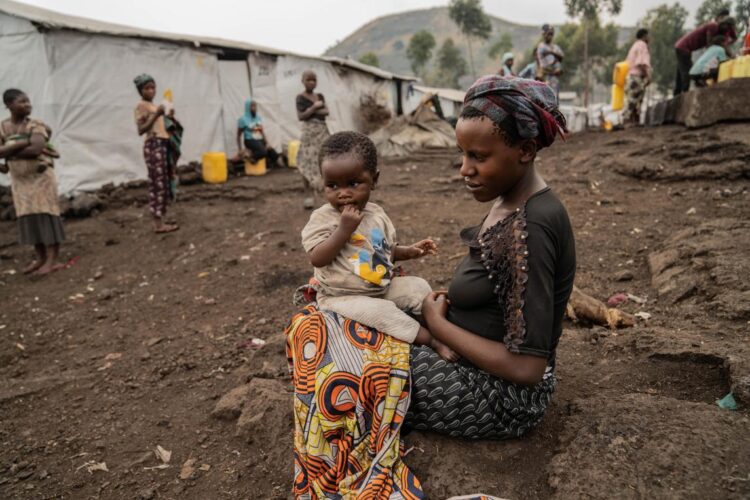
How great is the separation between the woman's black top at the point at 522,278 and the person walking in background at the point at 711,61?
8.05 m

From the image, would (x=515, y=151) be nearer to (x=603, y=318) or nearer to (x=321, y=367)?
(x=321, y=367)

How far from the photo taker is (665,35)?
35.0 meters

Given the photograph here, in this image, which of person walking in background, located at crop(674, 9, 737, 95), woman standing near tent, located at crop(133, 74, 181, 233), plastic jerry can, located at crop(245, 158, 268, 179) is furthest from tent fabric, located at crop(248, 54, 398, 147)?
person walking in background, located at crop(674, 9, 737, 95)

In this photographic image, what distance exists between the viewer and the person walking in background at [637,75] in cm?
916

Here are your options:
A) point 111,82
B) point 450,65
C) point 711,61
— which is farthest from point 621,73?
point 450,65

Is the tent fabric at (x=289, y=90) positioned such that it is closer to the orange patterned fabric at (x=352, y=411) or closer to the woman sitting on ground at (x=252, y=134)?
the woman sitting on ground at (x=252, y=134)

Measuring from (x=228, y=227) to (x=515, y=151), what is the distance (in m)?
5.76

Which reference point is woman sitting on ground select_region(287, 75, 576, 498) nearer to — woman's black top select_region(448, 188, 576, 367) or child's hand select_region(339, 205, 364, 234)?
woman's black top select_region(448, 188, 576, 367)

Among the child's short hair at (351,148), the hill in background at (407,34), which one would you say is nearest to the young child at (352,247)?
the child's short hair at (351,148)

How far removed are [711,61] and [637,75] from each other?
193cm

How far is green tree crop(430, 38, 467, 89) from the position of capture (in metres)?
52.9

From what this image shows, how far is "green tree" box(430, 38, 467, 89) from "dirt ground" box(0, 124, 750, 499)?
49.8 meters

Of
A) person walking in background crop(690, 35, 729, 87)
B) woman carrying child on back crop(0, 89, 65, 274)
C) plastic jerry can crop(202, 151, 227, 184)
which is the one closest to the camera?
woman carrying child on back crop(0, 89, 65, 274)

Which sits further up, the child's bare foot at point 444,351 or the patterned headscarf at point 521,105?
the patterned headscarf at point 521,105
